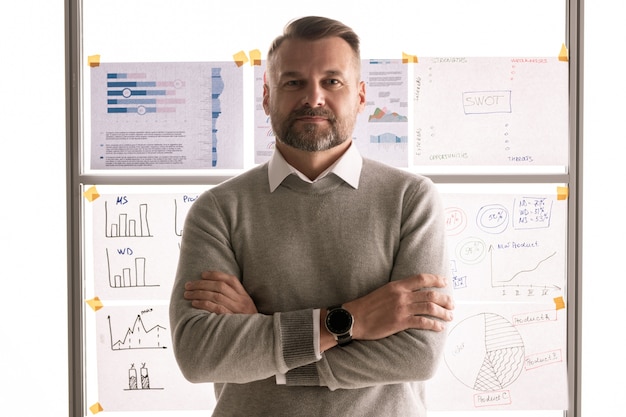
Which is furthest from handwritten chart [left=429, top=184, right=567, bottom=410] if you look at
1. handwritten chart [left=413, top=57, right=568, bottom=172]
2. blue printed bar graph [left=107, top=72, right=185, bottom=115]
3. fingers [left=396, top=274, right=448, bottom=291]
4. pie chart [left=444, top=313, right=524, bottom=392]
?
blue printed bar graph [left=107, top=72, right=185, bottom=115]

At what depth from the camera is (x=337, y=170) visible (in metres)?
1.76

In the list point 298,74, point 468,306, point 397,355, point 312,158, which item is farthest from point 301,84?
point 468,306

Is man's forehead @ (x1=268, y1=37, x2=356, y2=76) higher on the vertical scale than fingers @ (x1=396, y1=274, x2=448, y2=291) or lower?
higher

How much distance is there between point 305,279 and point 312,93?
511 mm

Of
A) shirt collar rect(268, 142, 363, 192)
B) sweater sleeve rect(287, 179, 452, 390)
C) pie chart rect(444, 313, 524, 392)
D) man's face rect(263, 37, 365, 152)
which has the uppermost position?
man's face rect(263, 37, 365, 152)

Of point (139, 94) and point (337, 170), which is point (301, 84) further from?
point (139, 94)

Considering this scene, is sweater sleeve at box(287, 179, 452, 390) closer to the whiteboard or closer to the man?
the man

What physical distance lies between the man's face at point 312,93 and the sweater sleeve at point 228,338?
1.27 ft

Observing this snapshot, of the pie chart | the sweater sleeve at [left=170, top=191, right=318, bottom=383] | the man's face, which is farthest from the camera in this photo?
the pie chart

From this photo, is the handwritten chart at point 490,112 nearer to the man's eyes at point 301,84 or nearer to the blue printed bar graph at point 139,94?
the man's eyes at point 301,84

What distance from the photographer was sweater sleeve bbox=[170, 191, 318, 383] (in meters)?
1.55

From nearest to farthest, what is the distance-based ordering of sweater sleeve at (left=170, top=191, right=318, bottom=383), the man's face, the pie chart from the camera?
sweater sleeve at (left=170, top=191, right=318, bottom=383) → the man's face → the pie chart

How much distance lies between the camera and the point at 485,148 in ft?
8.39

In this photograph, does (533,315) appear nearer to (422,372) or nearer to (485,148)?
(485,148)
